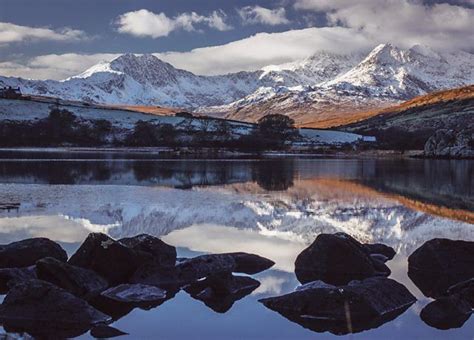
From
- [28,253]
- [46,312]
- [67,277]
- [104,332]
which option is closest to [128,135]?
[28,253]

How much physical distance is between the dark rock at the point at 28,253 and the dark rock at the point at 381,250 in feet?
38.2

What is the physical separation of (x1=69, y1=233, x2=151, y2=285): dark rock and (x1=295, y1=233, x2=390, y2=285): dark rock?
5.58m

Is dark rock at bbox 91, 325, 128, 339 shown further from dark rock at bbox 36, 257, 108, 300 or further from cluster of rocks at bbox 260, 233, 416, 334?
cluster of rocks at bbox 260, 233, 416, 334

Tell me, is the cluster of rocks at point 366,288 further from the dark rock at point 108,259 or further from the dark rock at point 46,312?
the dark rock at point 46,312

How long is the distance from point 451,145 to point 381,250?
4916 inches

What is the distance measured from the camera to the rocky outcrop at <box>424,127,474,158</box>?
138 metres

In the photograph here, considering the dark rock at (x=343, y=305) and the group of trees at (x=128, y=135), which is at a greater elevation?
the group of trees at (x=128, y=135)

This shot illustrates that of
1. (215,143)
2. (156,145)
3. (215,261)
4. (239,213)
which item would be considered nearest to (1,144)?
(156,145)

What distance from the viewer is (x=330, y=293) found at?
17.2m

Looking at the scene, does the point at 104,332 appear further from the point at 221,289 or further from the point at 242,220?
the point at 242,220

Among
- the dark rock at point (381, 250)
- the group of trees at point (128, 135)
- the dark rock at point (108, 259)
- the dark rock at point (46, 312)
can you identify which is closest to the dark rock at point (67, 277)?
the dark rock at point (108, 259)

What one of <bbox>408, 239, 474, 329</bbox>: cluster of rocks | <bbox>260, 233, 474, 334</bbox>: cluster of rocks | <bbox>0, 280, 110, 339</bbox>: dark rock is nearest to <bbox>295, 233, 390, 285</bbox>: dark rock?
<bbox>260, 233, 474, 334</bbox>: cluster of rocks

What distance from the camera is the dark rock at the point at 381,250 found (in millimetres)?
24484

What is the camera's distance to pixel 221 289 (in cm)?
1903
